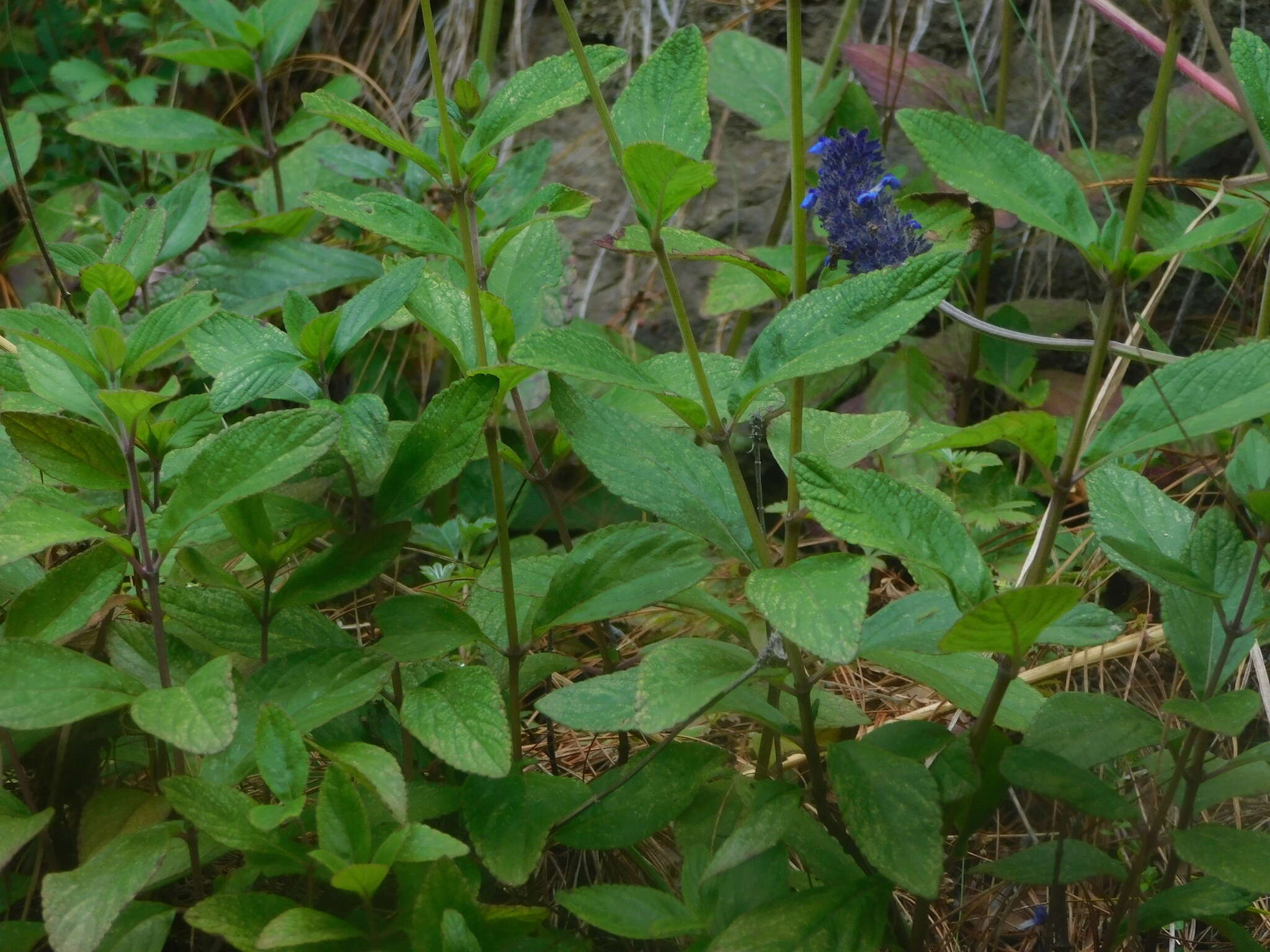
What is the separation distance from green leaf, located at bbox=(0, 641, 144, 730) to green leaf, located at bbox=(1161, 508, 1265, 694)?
2.87ft

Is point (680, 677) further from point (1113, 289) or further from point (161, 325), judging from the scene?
point (161, 325)

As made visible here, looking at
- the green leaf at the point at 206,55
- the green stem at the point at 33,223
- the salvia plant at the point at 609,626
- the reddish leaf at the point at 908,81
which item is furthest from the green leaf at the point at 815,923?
the green leaf at the point at 206,55

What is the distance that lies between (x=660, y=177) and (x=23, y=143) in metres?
1.73

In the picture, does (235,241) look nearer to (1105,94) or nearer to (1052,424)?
(1052,424)

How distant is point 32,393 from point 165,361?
238mm

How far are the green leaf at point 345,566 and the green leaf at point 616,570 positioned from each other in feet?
0.49

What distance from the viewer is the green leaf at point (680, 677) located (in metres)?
0.80

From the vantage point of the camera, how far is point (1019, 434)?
2.86 ft

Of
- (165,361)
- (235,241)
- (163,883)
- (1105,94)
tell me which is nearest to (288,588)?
(163,883)

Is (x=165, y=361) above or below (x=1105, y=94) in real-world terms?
below

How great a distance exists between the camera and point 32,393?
117 centimetres

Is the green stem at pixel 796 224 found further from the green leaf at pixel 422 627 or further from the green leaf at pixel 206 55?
the green leaf at pixel 206 55

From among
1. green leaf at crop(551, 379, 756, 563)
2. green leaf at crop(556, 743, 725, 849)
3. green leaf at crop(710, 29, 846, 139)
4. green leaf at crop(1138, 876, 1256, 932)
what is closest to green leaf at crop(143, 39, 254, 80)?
green leaf at crop(710, 29, 846, 139)

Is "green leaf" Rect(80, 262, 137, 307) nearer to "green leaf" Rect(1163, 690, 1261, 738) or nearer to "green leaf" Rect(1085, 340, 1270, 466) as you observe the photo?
"green leaf" Rect(1085, 340, 1270, 466)
